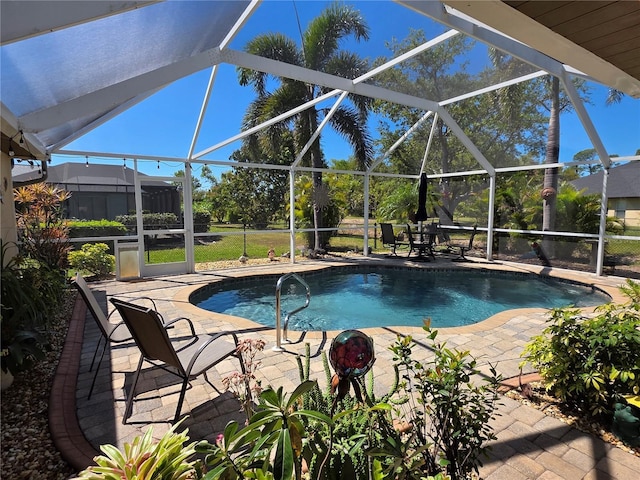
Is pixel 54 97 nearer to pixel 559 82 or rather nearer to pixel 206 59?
pixel 206 59

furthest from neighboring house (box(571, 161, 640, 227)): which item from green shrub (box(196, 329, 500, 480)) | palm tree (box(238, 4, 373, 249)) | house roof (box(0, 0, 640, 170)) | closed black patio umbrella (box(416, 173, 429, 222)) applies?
green shrub (box(196, 329, 500, 480))

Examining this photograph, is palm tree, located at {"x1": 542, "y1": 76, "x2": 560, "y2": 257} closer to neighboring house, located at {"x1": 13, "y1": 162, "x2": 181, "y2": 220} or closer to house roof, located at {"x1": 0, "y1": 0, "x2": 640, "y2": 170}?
house roof, located at {"x1": 0, "y1": 0, "x2": 640, "y2": 170}

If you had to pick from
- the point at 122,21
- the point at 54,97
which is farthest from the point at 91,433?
the point at 54,97

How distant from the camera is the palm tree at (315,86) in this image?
29.6 ft

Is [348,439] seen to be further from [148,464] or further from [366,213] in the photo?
[366,213]

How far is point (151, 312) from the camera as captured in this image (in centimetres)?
246

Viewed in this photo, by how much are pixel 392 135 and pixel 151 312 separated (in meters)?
12.4

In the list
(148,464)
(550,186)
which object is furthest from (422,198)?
(148,464)

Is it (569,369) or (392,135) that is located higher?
(392,135)

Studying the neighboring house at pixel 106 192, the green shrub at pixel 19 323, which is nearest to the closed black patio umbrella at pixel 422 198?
the neighboring house at pixel 106 192

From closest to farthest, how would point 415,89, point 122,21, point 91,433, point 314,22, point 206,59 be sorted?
1. point 91,433
2. point 122,21
3. point 206,59
4. point 415,89
5. point 314,22

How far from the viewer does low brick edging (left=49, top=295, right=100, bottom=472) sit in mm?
2156

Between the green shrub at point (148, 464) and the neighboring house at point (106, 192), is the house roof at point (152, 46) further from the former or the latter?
the green shrub at point (148, 464)

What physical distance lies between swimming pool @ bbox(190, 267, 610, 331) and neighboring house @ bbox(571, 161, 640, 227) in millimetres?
2102
